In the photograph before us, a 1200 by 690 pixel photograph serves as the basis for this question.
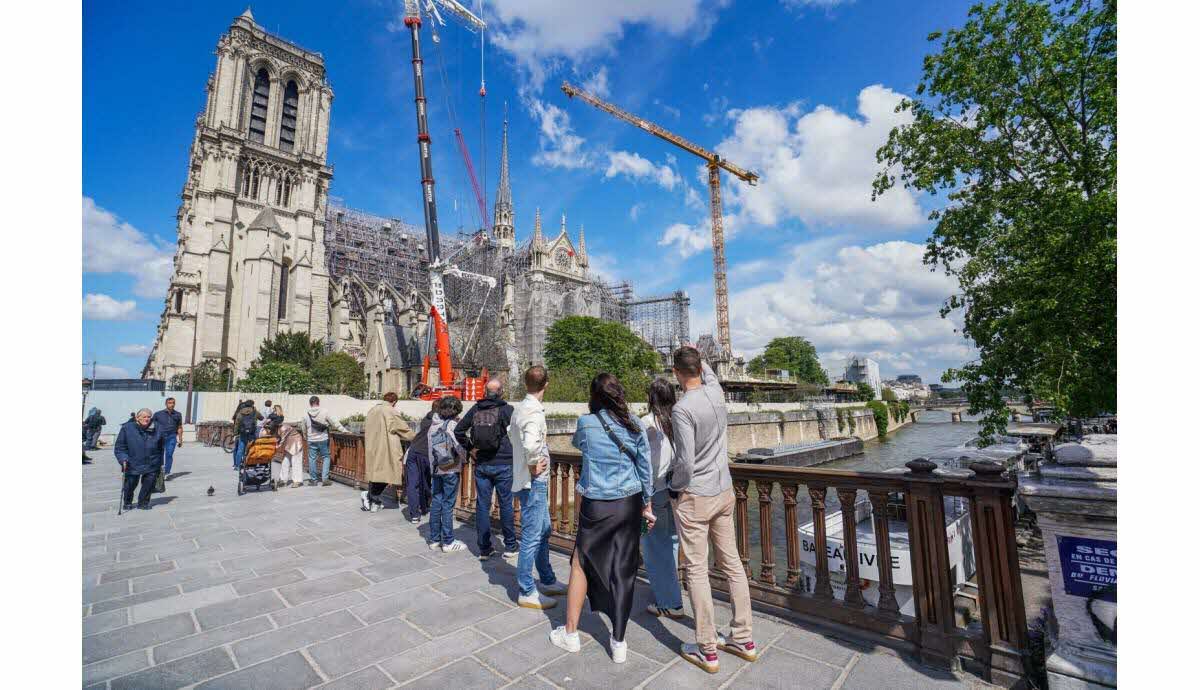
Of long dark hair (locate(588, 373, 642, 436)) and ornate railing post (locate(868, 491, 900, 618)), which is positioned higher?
long dark hair (locate(588, 373, 642, 436))

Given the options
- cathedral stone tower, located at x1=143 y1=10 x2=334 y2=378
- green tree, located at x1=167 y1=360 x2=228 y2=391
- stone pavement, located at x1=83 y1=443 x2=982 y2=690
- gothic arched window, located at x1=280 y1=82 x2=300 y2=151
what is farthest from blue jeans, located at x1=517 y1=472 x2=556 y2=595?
gothic arched window, located at x1=280 y1=82 x2=300 y2=151

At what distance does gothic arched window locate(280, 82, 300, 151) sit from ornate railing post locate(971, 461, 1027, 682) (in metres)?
64.6

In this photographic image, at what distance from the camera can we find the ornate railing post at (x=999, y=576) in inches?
107

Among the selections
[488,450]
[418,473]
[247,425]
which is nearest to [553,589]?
[488,450]

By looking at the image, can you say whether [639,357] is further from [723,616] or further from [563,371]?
[723,616]

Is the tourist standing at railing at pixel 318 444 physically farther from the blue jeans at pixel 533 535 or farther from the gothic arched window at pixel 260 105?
the gothic arched window at pixel 260 105

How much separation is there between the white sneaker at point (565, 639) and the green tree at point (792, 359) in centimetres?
7894

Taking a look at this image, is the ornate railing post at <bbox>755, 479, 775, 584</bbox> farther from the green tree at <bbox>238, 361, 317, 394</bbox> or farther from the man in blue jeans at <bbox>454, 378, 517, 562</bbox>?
the green tree at <bbox>238, 361, 317, 394</bbox>

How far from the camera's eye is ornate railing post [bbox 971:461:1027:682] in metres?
2.71

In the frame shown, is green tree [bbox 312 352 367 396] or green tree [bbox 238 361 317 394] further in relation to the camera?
green tree [bbox 312 352 367 396]

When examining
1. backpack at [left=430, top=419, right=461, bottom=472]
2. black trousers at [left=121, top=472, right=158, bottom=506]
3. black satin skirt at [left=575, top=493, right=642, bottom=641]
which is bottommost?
black trousers at [left=121, top=472, right=158, bottom=506]

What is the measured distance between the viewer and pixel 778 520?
50.7ft

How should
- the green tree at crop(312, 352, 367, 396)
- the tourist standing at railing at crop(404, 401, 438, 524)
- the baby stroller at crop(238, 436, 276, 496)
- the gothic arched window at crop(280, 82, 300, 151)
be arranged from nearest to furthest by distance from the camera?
the tourist standing at railing at crop(404, 401, 438, 524) → the baby stroller at crop(238, 436, 276, 496) → the green tree at crop(312, 352, 367, 396) → the gothic arched window at crop(280, 82, 300, 151)

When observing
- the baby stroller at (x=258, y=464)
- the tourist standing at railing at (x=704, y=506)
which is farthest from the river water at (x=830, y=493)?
the baby stroller at (x=258, y=464)
